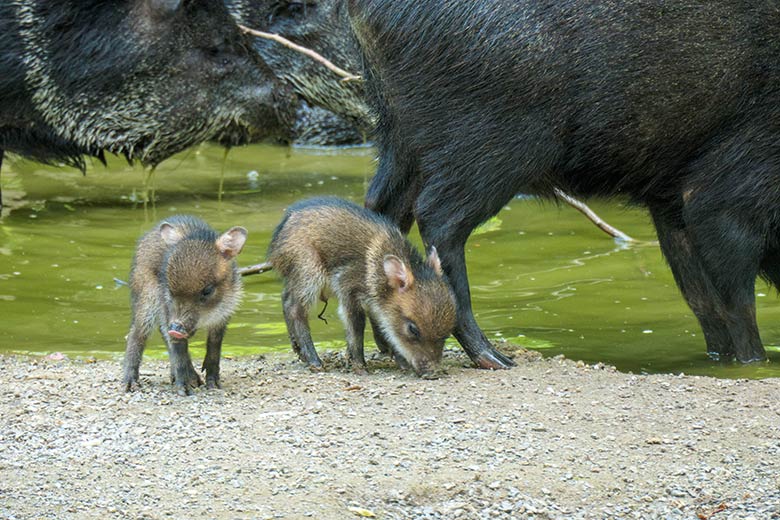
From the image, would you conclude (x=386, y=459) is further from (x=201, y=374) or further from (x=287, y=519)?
(x=201, y=374)

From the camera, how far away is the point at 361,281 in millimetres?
5562

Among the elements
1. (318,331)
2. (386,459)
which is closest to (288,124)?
(318,331)

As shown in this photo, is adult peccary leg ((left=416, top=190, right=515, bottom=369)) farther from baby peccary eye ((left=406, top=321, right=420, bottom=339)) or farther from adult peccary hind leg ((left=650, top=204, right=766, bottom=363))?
adult peccary hind leg ((left=650, top=204, right=766, bottom=363))

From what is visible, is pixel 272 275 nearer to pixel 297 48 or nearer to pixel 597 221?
pixel 297 48

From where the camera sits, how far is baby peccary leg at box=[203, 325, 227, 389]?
5.19 m

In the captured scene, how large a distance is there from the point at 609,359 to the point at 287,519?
9.67 ft

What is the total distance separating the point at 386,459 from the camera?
4289mm

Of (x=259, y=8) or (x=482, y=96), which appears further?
(x=259, y=8)

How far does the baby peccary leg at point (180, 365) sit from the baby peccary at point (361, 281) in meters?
0.66

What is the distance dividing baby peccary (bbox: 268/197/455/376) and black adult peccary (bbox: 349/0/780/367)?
269 mm

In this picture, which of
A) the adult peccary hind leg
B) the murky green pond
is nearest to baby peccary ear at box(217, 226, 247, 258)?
the murky green pond

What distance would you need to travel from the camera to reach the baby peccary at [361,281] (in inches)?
215

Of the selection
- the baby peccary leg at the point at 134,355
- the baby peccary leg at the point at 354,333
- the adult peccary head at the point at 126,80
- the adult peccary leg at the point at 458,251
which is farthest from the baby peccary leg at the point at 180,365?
the adult peccary head at the point at 126,80

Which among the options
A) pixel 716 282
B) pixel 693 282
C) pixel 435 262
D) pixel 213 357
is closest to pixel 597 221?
pixel 693 282
